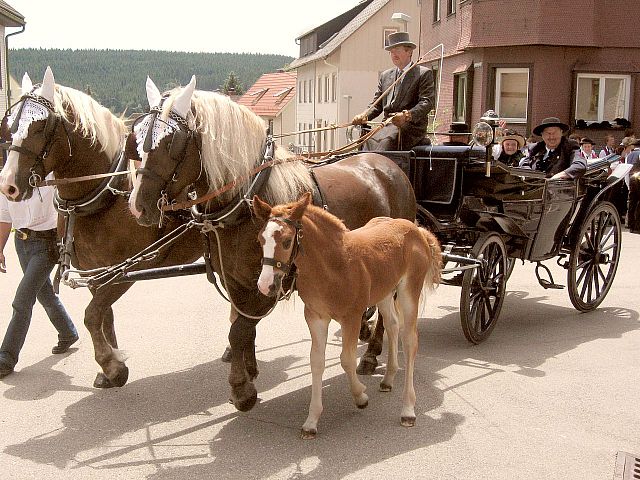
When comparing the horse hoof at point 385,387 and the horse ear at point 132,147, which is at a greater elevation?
the horse ear at point 132,147

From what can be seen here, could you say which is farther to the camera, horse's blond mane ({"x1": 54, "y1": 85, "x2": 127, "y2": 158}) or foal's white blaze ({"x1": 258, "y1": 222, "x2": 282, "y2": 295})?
horse's blond mane ({"x1": 54, "y1": 85, "x2": 127, "y2": 158})

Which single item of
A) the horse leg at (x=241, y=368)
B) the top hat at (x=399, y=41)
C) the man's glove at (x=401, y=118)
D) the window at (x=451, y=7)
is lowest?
the horse leg at (x=241, y=368)

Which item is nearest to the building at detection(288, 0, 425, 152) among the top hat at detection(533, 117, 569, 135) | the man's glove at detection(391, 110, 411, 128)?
the top hat at detection(533, 117, 569, 135)

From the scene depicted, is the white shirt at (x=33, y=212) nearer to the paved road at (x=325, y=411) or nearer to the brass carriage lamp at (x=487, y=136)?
the paved road at (x=325, y=411)

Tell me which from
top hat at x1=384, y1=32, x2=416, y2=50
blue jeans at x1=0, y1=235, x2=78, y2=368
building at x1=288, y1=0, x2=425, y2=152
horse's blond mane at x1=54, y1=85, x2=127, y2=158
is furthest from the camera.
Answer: building at x1=288, y1=0, x2=425, y2=152

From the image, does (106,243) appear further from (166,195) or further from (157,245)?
(166,195)

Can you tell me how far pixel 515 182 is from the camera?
7.54 m

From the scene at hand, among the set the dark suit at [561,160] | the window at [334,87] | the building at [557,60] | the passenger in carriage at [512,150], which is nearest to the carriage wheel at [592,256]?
the dark suit at [561,160]

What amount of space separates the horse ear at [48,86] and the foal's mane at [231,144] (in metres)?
1.03

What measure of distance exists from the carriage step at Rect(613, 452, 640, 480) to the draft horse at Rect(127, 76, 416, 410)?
2327 mm

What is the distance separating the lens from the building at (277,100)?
192ft

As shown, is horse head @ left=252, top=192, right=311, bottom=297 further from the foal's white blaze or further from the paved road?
the paved road

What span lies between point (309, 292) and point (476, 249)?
2634 millimetres

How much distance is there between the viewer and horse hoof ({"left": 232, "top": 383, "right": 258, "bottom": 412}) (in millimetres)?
5242
